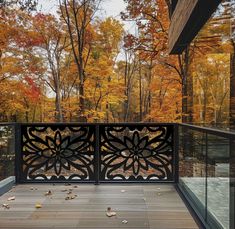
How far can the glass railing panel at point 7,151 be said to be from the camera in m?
4.18

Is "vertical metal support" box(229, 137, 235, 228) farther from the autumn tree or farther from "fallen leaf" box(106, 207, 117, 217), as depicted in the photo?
the autumn tree

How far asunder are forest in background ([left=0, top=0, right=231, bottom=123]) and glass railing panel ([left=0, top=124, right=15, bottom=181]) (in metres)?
4.58

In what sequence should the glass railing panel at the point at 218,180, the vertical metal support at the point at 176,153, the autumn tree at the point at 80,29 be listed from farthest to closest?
the autumn tree at the point at 80,29 → the vertical metal support at the point at 176,153 → the glass railing panel at the point at 218,180

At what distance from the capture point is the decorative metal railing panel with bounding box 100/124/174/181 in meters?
4.67

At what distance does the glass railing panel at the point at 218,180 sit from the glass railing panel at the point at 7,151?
2871 millimetres

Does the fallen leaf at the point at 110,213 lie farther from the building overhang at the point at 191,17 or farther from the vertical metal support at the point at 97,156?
the building overhang at the point at 191,17

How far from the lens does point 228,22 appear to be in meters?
3.03

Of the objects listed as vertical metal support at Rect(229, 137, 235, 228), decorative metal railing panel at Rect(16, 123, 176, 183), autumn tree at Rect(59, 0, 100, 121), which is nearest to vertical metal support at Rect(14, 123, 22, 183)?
decorative metal railing panel at Rect(16, 123, 176, 183)

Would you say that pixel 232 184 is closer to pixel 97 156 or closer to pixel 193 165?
pixel 193 165

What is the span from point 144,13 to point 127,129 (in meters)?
5.94

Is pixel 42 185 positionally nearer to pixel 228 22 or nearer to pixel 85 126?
pixel 85 126

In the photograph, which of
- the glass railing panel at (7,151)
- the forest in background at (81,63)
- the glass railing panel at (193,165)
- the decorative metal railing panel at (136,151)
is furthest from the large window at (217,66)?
the forest in background at (81,63)

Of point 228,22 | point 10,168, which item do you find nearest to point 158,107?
point 10,168

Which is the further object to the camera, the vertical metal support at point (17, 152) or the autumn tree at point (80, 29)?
the autumn tree at point (80, 29)
